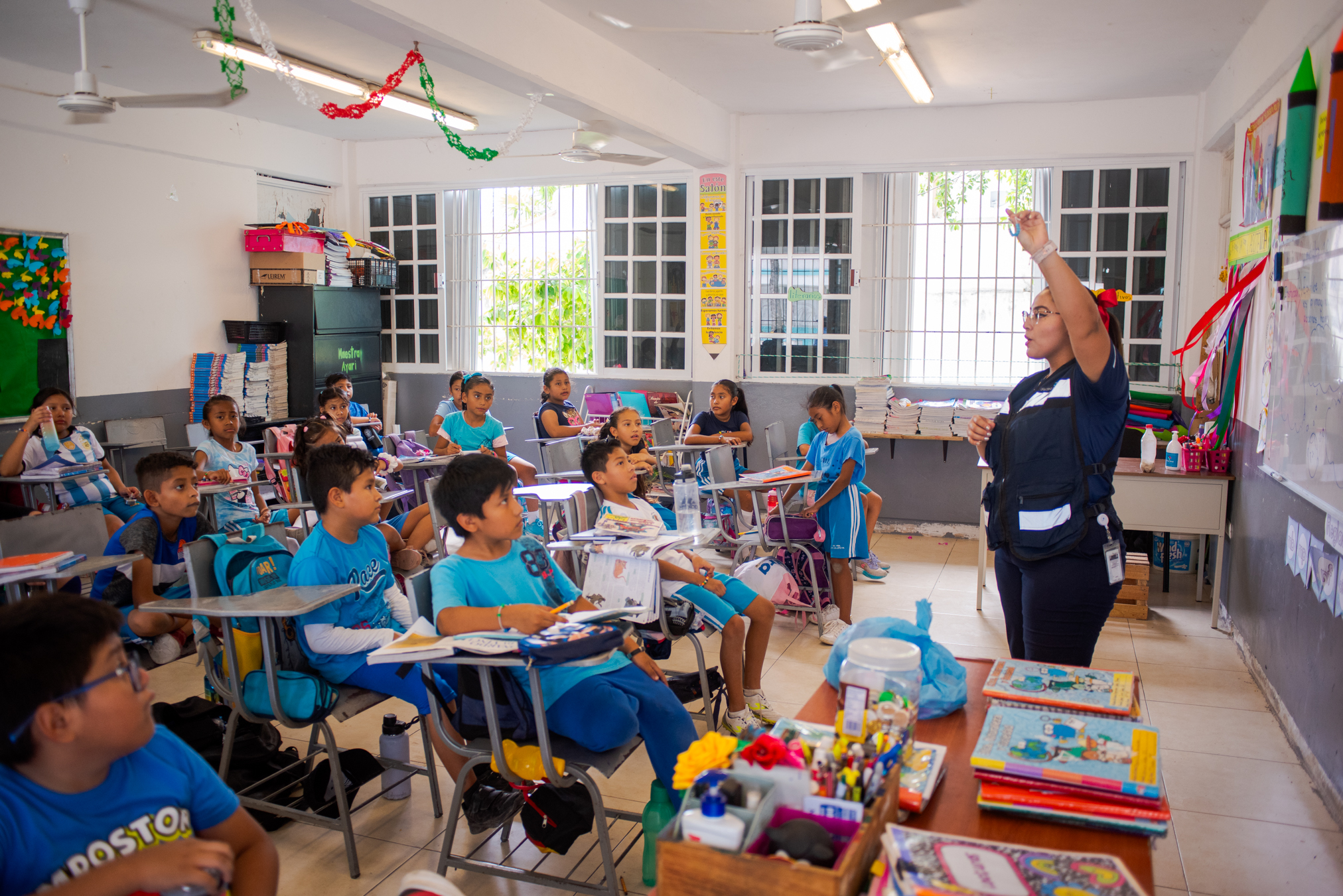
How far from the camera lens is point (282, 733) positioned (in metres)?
3.47

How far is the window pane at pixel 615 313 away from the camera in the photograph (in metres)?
8.05

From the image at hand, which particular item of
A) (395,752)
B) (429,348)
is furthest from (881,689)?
(429,348)

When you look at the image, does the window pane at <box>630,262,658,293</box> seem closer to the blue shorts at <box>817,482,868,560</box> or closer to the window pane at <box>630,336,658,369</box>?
the window pane at <box>630,336,658,369</box>

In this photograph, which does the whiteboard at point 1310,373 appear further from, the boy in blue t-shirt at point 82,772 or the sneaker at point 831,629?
the boy in blue t-shirt at point 82,772

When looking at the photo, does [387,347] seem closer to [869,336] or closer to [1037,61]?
[869,336]

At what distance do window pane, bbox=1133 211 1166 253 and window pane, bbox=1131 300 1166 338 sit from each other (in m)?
0.38

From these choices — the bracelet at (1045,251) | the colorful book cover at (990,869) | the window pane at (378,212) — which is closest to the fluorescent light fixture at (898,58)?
the bracelet at (1045,251)

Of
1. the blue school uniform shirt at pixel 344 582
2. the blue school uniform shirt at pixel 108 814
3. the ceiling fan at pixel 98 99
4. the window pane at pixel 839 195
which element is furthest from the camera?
the window pane at pixel 839 195

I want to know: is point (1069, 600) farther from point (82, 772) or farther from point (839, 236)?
point (839, 236)

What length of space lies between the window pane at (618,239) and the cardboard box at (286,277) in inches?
94.0

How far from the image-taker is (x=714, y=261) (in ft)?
24.7

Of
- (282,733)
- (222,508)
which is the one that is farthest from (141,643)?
(222,508)

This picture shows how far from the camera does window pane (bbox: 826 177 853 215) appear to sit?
7.32 meters

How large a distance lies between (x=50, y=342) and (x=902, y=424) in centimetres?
589
